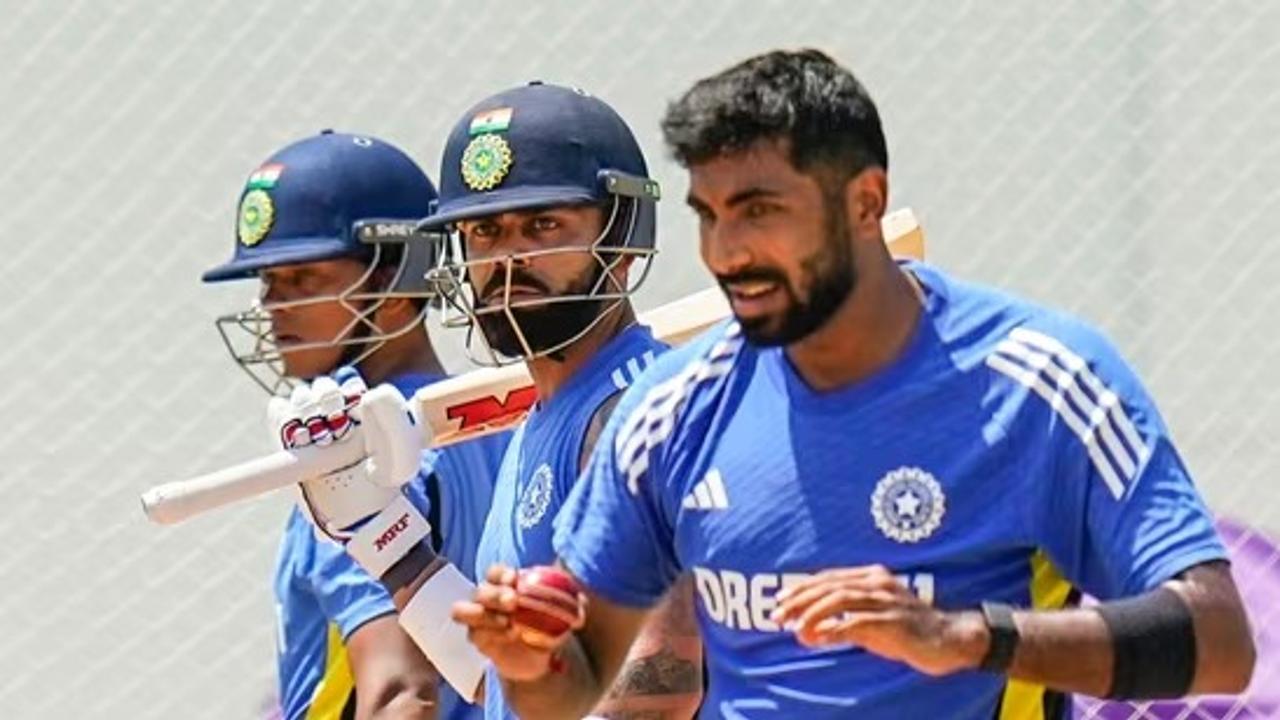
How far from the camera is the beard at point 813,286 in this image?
3055mm

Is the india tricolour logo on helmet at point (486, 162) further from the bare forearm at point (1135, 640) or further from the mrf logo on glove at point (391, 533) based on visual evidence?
the bare forearm at point (1135, 640)

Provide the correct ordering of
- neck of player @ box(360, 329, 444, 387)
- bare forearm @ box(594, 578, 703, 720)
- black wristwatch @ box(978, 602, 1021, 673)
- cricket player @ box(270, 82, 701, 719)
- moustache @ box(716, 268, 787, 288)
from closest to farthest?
black wristwatch @ box(978, 602, 1021, 673) → moustache @ box(716, 268, 787, 288) → bare forearm @ box(594, 578, 703, 720) → cricket player @ box(270, 82, 701, 719) → neck of player @ box(360, 329, 444, 387)

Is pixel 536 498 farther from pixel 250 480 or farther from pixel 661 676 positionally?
pixel 250 480

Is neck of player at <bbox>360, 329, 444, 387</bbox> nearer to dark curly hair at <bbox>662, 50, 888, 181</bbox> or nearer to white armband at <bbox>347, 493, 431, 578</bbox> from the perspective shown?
white armband at <bbox>347, 493, 431, 578</bbox>

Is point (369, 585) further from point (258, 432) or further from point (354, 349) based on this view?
point (258, 432)

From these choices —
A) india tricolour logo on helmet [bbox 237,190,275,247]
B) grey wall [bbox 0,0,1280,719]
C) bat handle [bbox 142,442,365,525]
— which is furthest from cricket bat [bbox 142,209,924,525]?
grey wall [bbox 0,0,1280,719]

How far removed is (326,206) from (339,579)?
2.00 feet

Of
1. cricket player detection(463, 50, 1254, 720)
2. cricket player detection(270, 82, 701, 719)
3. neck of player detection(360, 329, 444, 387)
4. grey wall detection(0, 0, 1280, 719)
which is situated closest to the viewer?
cricket player detection(463, 50, 1254, 720)

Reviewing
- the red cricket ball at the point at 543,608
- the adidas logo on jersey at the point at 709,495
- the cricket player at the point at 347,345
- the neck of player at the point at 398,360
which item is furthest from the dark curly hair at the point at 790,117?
the neck of player at the point at 398,360

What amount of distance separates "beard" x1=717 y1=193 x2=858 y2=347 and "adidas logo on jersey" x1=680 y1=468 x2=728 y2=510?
0.53 ft

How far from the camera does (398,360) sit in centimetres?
450

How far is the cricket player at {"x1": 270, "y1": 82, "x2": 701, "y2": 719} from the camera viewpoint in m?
3.92

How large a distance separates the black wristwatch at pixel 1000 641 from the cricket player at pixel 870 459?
0.06 meters

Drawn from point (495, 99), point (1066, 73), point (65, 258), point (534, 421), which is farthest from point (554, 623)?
point (65, 258)
